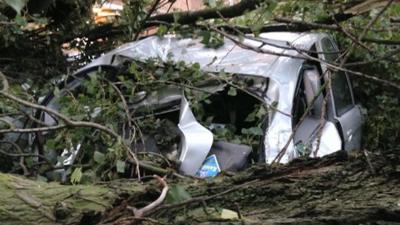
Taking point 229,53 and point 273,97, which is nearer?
point 273,97

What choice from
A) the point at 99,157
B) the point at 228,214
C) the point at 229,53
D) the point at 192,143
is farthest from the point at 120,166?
the point at 229,53

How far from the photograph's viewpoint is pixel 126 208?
1969 mm

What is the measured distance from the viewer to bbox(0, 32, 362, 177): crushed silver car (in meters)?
3.81

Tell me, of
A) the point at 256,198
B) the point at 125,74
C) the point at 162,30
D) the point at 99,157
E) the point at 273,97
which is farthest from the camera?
the point at 162,30

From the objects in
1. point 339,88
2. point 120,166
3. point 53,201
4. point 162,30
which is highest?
point 162,30

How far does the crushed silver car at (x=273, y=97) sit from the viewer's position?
3807 millimetres

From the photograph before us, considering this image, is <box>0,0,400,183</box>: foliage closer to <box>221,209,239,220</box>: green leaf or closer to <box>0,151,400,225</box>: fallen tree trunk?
<box>0,151,400,225</box>: fallen tree trunk

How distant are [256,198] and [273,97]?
6.48ft

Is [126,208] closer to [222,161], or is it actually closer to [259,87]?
[222,161]

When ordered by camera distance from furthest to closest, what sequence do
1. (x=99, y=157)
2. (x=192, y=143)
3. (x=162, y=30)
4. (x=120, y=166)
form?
(x=162, y=30) < (x=192, y=143) < (x=99, y=157) < (x=120, y=166)

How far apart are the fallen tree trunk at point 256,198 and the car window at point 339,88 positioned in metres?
2.70

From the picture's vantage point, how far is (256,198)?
2189 mm

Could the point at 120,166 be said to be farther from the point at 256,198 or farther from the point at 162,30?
the point at 162,30

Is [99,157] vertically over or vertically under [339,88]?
under
